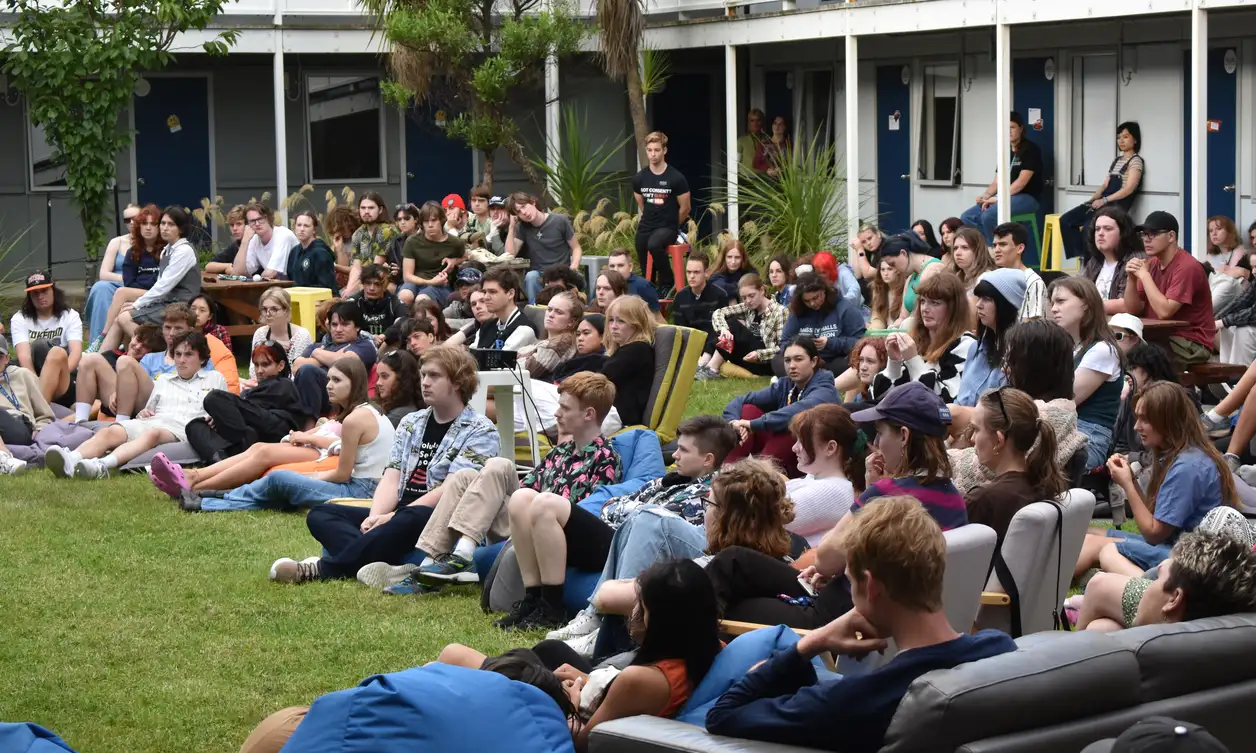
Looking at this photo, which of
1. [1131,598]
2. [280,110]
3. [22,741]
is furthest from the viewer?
[280,110]

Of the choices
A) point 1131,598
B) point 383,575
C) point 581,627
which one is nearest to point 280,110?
point 383,575

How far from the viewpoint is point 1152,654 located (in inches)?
162

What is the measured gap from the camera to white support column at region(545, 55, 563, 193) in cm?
2114

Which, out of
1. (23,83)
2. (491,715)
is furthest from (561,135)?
(491,715)

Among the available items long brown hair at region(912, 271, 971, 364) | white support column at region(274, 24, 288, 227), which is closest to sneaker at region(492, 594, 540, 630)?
long brown hair at region(912, 271, 971, 364)

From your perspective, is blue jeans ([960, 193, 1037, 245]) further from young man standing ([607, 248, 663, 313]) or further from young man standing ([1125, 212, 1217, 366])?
young man standing ([1125, 212, 1217, 366])

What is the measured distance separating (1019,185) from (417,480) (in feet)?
35.0

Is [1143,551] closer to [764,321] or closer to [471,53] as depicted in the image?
[764,321]

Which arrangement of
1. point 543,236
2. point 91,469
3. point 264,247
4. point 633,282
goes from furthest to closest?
1. point 264,247
2. point 543,236
3. point 633,282
4. point 91,469

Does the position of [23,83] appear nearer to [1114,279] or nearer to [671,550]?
[1114,279]

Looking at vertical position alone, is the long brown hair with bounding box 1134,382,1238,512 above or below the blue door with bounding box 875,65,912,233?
below

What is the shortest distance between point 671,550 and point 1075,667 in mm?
2419

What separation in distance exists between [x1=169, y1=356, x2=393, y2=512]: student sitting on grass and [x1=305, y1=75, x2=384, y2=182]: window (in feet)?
46.8

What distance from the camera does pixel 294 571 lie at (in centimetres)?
784
